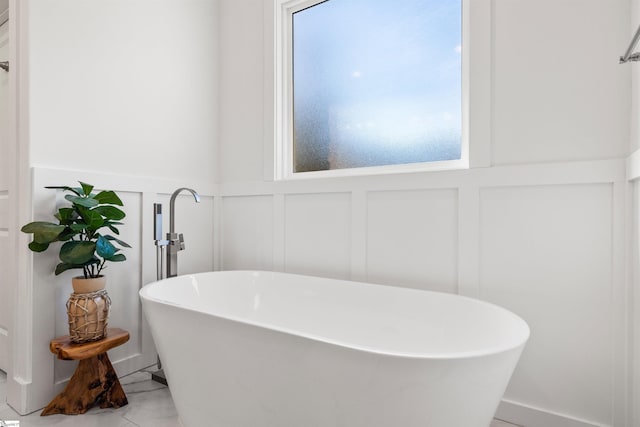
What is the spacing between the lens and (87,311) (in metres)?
1.58

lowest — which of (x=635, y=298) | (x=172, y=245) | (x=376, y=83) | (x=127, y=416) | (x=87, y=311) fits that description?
(x=127, y=416)

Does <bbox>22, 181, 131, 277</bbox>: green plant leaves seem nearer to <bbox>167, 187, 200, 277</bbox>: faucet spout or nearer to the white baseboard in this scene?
<bbox>167, 187, 200, 277</bbox>: faucet spout

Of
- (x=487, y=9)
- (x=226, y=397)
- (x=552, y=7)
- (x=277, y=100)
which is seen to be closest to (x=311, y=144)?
(x=277, y=100)

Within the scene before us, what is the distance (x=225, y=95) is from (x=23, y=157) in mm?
1298

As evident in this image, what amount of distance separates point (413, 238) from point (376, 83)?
0.96 m

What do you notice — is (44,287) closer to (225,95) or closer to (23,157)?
(23,157)

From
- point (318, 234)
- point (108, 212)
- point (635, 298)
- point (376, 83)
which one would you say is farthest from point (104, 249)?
point (635, 298)

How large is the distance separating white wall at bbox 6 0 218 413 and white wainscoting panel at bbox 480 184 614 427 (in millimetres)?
1809

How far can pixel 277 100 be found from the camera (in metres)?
2.37

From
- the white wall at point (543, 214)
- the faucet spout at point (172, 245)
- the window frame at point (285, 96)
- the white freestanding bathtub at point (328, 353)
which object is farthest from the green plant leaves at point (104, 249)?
the white wall at point (543, 214)

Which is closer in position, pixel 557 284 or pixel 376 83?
pixel 557 284

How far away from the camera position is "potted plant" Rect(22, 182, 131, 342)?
1527 millimetres

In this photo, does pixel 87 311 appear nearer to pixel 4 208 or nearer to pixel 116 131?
pixel 4 208

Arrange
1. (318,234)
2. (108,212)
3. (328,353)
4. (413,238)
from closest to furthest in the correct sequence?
(328,353)
(108,212)
(413,238)
(318,234)
